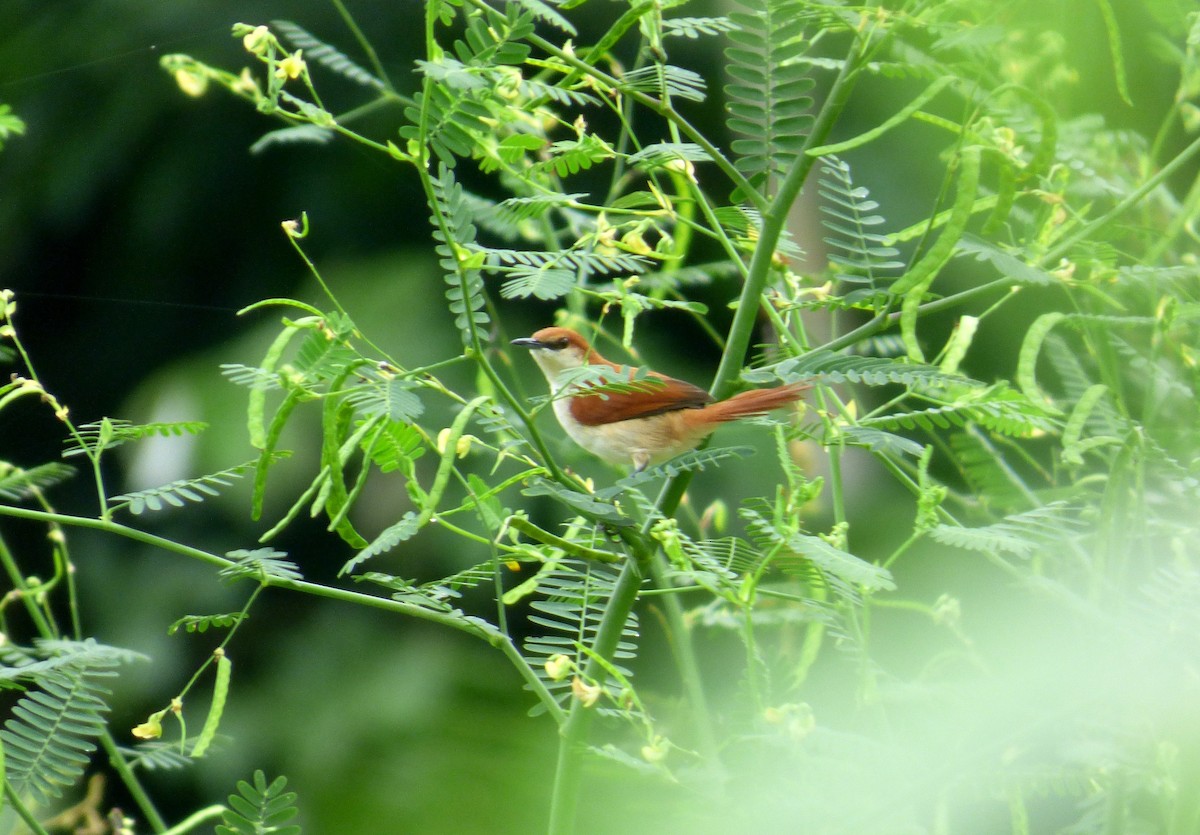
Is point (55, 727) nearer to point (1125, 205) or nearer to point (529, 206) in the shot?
point (529, 206)

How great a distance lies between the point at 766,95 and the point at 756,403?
0.57 m

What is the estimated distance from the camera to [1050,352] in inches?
69.2

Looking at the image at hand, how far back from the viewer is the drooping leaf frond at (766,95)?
46.6 inches

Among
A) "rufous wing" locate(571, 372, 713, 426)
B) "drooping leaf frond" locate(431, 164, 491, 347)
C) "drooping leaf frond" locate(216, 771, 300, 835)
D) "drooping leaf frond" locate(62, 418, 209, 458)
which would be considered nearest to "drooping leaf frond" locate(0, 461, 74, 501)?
"drooping leaf frond" locate(62, 418, 209, 458)

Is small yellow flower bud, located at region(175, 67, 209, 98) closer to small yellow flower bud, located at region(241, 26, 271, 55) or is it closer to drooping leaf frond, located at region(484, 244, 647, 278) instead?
small yellow flower bud, located at region(241, 26, 271, 55)

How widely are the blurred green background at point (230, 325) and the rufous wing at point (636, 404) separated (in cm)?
24

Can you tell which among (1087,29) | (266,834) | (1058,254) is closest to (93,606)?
(266,834)

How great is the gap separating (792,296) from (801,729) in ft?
1.80

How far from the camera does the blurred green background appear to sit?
2.65 meters

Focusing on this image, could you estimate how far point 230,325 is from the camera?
10.5ft

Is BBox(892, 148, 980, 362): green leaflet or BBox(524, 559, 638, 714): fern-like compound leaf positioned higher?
BBox(892, 148, 980, 362): green leaflet

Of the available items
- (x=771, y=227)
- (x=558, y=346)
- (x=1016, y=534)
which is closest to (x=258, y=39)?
(x=771, y=227)

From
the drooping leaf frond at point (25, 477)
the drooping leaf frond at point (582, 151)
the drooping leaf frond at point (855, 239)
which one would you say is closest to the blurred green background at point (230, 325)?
the drooping leaf frond at point (25, 477)

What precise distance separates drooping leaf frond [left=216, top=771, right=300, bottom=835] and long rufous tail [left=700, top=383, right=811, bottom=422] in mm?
706
